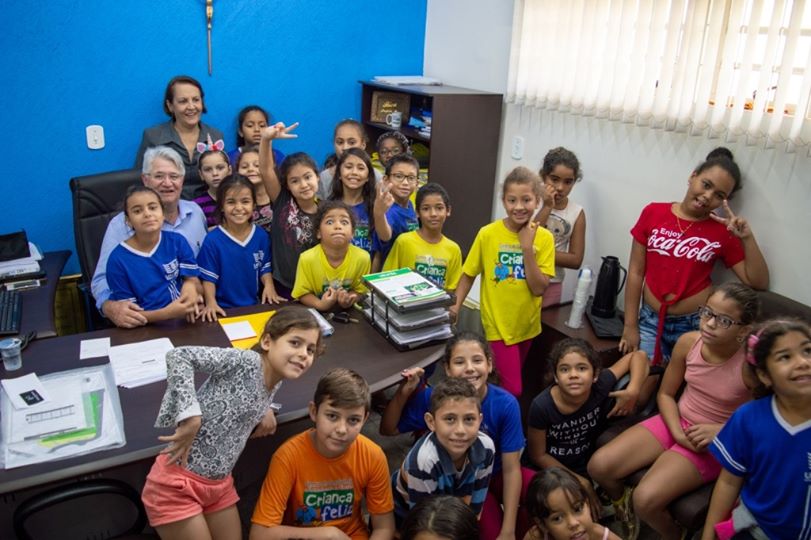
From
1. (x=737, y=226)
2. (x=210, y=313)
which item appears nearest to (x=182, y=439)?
(x=210, y=313)

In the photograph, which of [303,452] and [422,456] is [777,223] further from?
[303,452]

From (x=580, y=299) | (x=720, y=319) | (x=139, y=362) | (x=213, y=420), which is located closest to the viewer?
(x=213, y=420)

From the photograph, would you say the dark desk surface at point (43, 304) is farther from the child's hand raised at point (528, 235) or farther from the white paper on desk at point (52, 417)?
the child's hand raised at point (528, 235)

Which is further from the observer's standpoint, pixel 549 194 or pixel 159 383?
pixel 549 194

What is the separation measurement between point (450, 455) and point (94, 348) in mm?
1258

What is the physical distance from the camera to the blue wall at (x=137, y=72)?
11.5ft

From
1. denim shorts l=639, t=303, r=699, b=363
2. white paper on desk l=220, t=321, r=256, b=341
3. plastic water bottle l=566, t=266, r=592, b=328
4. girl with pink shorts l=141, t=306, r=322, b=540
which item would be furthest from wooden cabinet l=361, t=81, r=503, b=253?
girl with pink shorts l=141, t=306, r=322, b=540

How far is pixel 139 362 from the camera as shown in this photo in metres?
2.04

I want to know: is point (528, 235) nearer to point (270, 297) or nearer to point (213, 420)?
point (270, 297)

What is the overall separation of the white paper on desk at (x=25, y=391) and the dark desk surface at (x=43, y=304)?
39 cm

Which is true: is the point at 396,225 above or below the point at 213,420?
above

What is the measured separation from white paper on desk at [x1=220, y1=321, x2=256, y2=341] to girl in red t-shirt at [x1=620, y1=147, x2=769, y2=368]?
1.65m

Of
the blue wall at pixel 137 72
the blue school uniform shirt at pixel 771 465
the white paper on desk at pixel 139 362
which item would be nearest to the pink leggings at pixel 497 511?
the blue school uniform shirt at pixel 771 465

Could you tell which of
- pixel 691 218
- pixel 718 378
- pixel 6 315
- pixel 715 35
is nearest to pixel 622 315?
pixel 691 218
